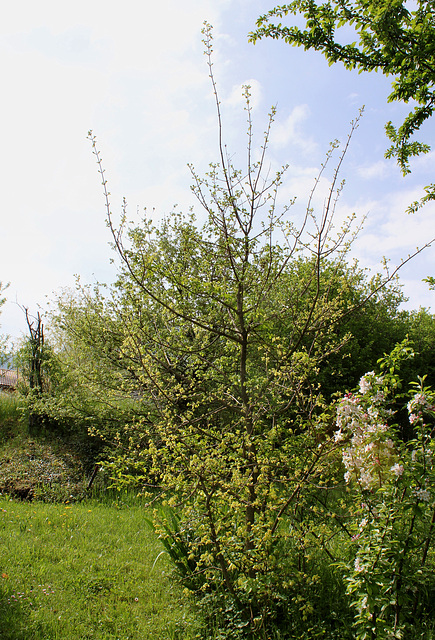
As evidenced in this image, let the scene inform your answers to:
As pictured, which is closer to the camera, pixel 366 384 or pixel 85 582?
pixel 366 384

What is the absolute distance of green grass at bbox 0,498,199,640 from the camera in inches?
130

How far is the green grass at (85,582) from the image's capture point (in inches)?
130

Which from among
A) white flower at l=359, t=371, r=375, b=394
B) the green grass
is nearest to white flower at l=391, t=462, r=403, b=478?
white flower at l=359, t=371, r=375, b=394

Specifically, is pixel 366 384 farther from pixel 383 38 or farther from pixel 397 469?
pixel 383 38

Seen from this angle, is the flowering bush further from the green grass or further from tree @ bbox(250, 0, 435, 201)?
tree @ bbox(250, 0, 435, 201)

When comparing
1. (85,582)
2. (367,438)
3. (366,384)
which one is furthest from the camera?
(85,582)

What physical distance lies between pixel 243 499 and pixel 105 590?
6.21 ft

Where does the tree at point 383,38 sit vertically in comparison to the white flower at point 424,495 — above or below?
above

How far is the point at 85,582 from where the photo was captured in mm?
4059

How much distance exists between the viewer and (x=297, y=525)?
310 cm

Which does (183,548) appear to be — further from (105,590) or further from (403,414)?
(403,414)

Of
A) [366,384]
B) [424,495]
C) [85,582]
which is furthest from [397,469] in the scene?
[85,582]

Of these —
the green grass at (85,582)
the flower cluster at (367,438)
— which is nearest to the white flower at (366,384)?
the flower cluster at (367,438)

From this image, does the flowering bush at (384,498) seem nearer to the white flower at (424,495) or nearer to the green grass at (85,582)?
the white flower at (424,495)
